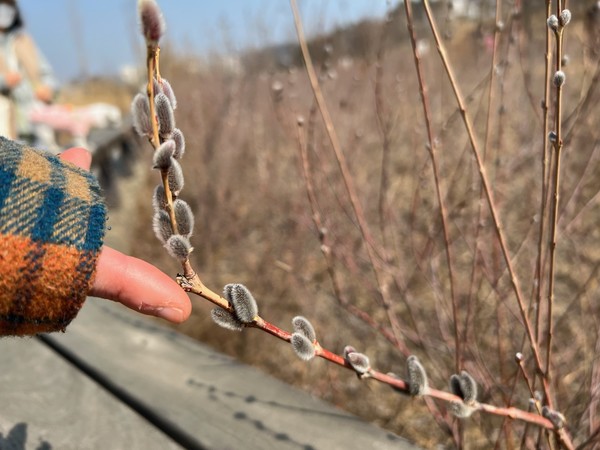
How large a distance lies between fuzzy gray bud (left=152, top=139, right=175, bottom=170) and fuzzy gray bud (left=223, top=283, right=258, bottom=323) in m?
0.14

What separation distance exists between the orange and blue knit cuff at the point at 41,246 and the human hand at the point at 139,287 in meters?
0.01

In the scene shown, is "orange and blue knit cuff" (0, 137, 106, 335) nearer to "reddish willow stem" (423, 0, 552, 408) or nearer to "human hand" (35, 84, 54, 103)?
"reddish willow stem" (423, 0, 552, 408)

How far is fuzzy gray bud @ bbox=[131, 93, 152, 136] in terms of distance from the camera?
0.50 m

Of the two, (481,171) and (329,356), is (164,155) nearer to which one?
(329,356)

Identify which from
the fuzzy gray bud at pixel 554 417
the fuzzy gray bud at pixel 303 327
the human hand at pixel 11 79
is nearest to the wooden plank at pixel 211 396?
the fuzzy gray bud at pixel 554 417

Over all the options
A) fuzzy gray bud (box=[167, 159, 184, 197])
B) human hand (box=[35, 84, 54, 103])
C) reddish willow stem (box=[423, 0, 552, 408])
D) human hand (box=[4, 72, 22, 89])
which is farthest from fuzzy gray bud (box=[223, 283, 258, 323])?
human hand (box=[35, 84, 54, 103])

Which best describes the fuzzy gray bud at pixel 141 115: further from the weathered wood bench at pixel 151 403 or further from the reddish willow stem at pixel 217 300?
the weathered wood bench at pixel 151 403

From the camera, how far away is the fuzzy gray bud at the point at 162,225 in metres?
0.54

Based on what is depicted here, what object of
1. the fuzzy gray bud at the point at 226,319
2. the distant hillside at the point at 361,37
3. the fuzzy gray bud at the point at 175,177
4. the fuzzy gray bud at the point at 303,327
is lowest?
the fuzzy gray bud at the point at 303,327

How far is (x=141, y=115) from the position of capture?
1.68ft

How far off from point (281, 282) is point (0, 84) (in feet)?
7.23

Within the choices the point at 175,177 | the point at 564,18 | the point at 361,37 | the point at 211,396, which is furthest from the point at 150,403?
the point at 361,37

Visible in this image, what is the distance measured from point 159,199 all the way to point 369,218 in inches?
117

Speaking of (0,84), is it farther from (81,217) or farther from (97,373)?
(81,217)
